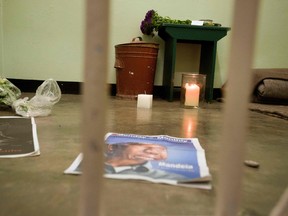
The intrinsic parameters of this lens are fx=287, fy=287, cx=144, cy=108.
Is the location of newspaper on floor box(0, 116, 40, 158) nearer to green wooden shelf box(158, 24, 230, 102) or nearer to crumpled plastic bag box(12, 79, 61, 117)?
crumpled plastic bag box(12, 79, 61, 117)

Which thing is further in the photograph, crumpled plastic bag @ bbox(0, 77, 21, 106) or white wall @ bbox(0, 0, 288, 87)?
white wall @ bbox(0, 0, 288, 87)

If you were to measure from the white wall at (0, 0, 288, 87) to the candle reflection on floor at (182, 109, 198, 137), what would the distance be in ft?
2.93

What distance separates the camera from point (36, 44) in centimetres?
225

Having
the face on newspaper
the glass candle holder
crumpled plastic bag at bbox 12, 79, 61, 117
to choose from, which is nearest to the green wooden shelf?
the glass candle holder

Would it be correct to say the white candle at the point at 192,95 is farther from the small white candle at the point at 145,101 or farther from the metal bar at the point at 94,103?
the metal bar at the point at 94,103

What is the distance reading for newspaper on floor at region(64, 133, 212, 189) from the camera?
59cm

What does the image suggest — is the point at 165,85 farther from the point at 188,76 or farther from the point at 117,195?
the point at 117,195

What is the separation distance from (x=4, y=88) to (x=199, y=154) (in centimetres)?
103

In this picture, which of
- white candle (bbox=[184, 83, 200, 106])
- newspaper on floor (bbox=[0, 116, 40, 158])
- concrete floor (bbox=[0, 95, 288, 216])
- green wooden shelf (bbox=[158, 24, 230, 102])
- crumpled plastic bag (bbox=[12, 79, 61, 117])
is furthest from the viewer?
green wooden shelf (bbox=[158, 24, 230, 102])

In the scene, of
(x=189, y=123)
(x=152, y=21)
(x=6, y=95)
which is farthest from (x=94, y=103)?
(x=152, y=21)

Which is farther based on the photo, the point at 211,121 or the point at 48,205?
the point at 211,121

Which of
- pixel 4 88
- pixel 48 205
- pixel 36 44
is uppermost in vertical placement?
pixel 36 44

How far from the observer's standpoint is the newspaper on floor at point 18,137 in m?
0.74

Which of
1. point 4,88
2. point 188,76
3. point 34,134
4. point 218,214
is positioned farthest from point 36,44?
point 218,214
